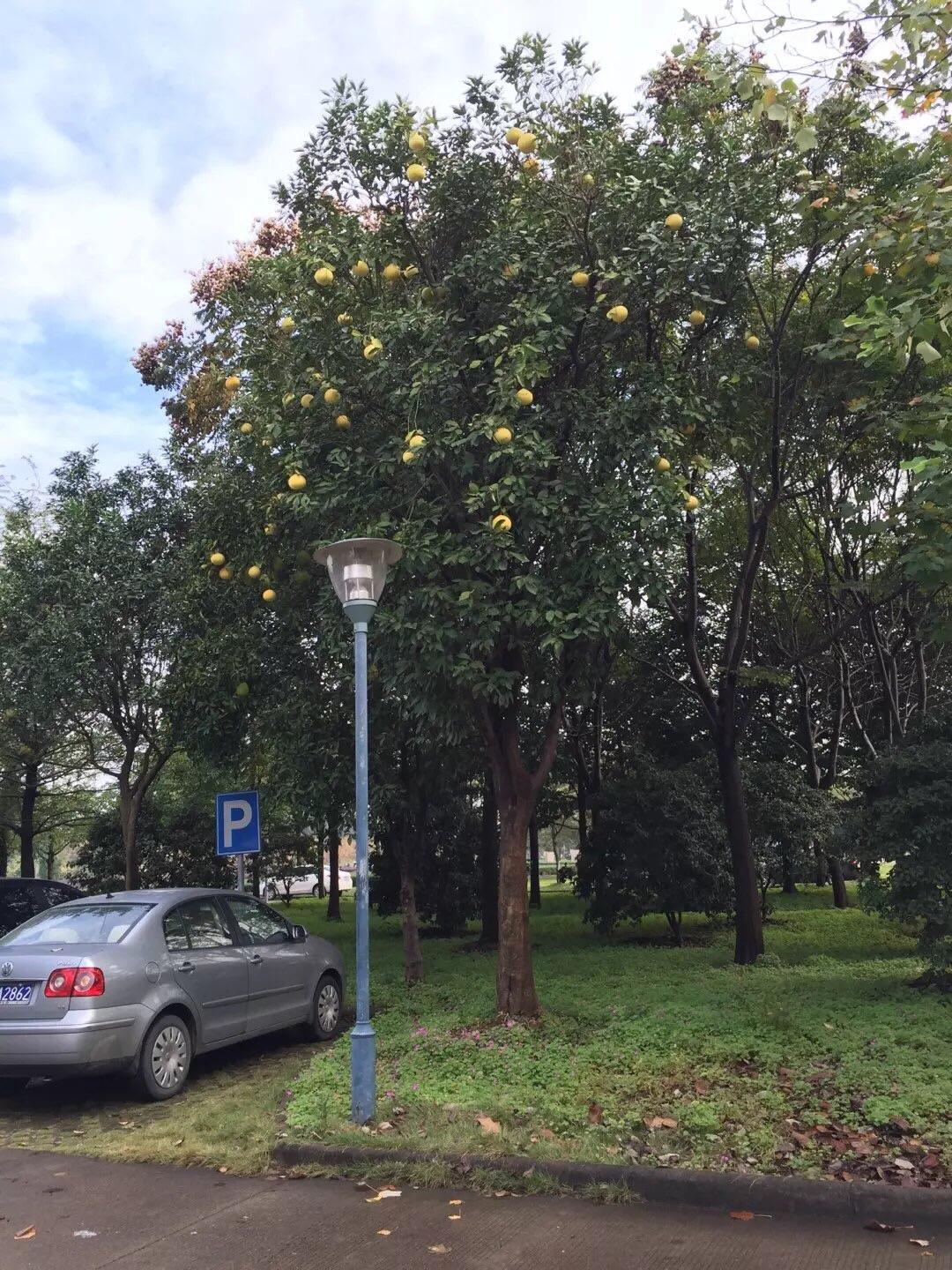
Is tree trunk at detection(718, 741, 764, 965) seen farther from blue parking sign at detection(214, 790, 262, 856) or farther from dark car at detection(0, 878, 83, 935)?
dark car at detection(0, 878, 83, 935)

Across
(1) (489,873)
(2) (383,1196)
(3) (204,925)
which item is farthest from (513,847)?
(1) (489,873)

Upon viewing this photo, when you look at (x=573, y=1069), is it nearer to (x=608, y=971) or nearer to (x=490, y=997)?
(x=490, y=997)

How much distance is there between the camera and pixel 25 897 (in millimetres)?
12789

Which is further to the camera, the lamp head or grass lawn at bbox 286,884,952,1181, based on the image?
the lamp head

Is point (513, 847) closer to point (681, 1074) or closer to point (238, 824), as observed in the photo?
point (681, 1074)

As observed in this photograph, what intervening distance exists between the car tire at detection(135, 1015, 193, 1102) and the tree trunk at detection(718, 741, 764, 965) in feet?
23.3

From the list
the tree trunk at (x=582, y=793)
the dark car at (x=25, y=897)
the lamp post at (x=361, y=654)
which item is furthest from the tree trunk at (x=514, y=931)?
the tree trunk at (x=582, y=793)

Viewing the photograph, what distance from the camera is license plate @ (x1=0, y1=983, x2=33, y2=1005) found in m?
7.08

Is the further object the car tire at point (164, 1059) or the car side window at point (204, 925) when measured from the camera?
the car side window at point (204, 925)

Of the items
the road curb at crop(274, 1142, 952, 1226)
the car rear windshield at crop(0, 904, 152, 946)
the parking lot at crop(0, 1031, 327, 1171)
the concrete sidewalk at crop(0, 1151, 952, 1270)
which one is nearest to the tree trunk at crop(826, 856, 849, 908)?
the parking lot at crop(0, 1031, 327, 1171)

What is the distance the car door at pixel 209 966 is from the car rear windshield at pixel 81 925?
31 centimetres

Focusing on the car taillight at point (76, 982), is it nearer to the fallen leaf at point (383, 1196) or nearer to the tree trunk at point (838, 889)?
the fallen leaf at point (383, 1196)

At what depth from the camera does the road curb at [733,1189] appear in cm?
490

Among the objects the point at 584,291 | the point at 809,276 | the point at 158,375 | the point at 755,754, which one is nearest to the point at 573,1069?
the point at 584,291
